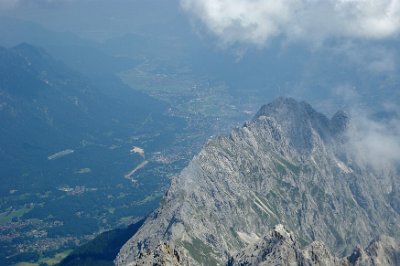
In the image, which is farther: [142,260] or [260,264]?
[260,264]

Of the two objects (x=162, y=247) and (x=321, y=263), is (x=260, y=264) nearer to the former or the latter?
(x=321, y=263)

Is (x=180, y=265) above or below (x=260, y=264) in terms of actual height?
below

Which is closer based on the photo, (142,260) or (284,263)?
(142,260)

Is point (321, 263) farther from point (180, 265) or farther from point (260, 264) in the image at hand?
point (180, 265)

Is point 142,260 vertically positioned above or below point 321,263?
below

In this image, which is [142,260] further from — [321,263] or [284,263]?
[321,263]

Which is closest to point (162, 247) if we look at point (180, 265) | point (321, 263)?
point (180, 265)

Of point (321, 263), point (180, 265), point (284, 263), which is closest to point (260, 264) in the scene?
point (284, 263)

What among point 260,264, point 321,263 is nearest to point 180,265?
point 260,264
